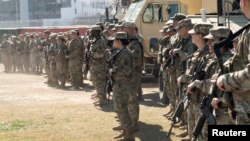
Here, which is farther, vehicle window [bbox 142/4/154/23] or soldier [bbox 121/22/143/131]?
vehicle window [bbox 142/4/154/23]

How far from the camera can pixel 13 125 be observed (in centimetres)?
902

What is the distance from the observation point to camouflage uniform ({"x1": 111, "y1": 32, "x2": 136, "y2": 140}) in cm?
698

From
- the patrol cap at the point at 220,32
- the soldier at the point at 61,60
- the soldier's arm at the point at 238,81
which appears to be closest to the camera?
the soldier's arm at the point at 238,81

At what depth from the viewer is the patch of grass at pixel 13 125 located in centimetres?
874

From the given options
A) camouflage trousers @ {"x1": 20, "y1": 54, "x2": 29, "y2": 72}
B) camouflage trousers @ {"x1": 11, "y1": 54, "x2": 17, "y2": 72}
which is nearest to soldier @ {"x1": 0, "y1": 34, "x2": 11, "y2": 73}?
camouflage trousers @ {"x1": 11, "y1": 54, "x2": 17, "y2": 72}

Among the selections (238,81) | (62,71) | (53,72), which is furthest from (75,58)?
(238,81)

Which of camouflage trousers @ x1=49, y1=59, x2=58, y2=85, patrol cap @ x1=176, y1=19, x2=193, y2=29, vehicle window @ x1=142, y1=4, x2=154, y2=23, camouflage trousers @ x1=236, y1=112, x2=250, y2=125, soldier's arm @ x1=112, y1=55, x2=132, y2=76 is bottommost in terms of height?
camouflage trousers @ x1=49, y1=59, x2=58, y2=85

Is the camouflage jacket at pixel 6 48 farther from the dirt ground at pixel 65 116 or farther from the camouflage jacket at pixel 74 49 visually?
the camouflage jacket at pixel 74 49

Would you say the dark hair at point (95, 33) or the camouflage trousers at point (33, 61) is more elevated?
the dark hair at point (95, 33)

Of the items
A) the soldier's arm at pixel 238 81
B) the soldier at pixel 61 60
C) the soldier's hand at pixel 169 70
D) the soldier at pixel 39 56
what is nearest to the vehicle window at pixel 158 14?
the soldier at pixel 61 60

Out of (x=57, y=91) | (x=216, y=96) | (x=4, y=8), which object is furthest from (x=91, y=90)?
(x=4, y=8)

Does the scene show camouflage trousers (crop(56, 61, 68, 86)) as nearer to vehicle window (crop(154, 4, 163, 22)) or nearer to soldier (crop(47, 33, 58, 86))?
soldier (crop(47, 33, 58, 86))

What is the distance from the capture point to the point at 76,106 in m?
10.9

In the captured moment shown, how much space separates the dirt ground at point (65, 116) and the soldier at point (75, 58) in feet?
1.52
